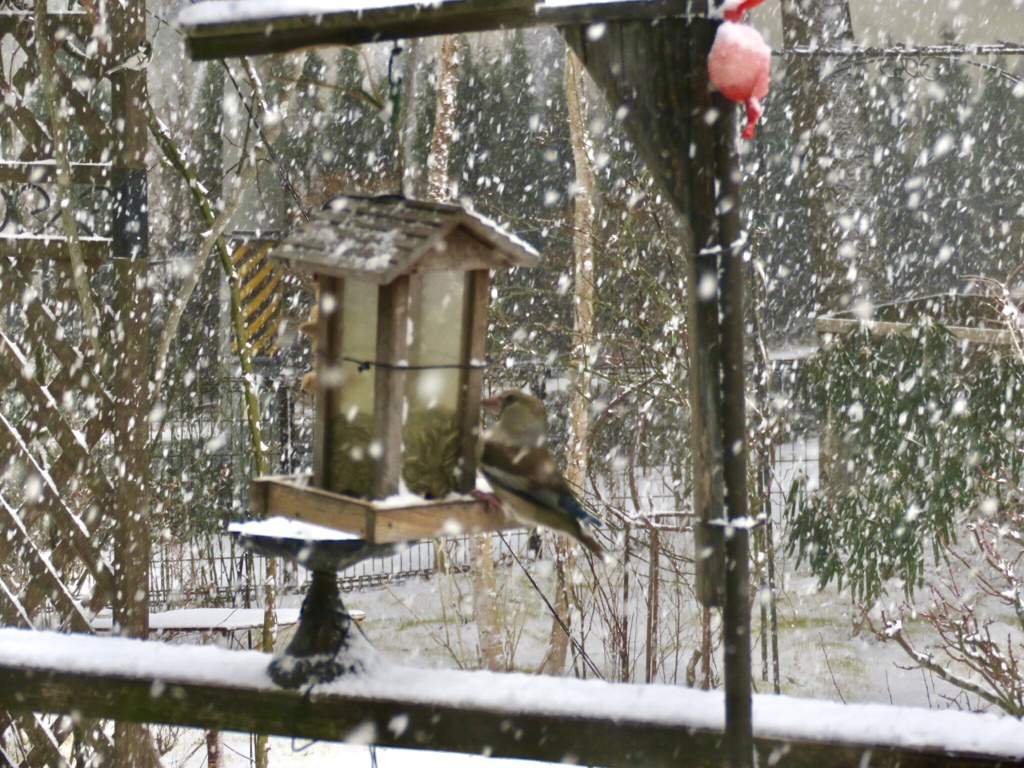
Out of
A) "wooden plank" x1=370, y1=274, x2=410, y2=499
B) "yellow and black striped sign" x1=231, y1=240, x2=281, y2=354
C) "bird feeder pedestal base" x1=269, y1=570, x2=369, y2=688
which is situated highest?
"yellow and black striped sign" x1=231, y1=240, x2=281, y2=354

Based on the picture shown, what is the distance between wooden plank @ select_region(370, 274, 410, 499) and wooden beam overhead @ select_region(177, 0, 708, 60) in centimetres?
39

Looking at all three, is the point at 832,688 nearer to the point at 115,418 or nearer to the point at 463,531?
the point at 115,418

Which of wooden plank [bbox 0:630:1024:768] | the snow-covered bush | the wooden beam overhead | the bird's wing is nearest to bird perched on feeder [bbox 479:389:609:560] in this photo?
the bird's wing

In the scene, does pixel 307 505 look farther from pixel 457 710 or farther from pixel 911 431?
pixel 911 431

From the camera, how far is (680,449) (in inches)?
231

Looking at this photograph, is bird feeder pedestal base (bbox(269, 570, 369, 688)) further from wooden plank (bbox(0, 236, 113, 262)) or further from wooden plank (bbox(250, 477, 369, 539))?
wooden plank (bbox(0, 236, 113, 262))

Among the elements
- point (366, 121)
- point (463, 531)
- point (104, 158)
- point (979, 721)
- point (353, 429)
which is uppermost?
point (366, 121)

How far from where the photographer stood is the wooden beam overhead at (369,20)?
4.07 ft

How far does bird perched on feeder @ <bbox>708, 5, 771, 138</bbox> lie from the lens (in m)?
1.15

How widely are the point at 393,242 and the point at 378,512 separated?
0.41m

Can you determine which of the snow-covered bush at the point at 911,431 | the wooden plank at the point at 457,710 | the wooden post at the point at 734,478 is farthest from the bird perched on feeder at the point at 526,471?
the snow-covered bush at the point at 911,431

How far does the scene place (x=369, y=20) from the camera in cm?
132

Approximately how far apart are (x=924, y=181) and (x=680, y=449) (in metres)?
9.92

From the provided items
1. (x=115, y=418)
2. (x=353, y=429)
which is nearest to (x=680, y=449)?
(x=115, y=418)
